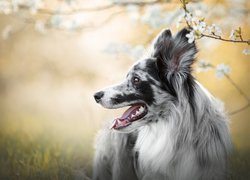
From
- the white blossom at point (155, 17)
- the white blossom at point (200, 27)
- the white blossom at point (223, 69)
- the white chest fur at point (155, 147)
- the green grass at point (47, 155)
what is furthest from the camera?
the white blossom at point (155, 17)

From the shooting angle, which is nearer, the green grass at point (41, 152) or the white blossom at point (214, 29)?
the white blossom at point (214, 29)

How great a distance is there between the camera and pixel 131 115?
435 centimetres

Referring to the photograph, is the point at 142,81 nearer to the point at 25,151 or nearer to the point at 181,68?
the point at 181,68

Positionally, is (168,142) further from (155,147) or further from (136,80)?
(136,80)

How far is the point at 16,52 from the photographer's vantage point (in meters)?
8.34

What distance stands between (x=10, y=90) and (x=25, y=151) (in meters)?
2.27

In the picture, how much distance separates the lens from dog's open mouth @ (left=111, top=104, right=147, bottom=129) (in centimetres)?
434

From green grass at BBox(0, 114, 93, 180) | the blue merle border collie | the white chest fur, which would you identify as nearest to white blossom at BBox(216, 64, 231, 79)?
the blue merle border collie

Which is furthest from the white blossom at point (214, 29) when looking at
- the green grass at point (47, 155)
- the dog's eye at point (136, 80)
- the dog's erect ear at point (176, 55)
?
the green grass at point (47, 155)

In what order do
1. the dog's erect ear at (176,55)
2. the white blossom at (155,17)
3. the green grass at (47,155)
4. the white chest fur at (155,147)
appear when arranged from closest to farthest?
the dog's erect ear at (176,55) → the white chest fur at (155,147) → the green grass at (47,155) → the white blossom at (155,17)

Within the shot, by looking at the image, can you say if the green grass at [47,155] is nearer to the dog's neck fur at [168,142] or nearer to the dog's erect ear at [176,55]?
the dog's neck fur at [168,142]

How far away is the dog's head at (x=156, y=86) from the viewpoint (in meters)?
4.29

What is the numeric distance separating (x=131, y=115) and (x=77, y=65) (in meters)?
4.10

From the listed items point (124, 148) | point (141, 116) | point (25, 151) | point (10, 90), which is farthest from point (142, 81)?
point (10, 90)
